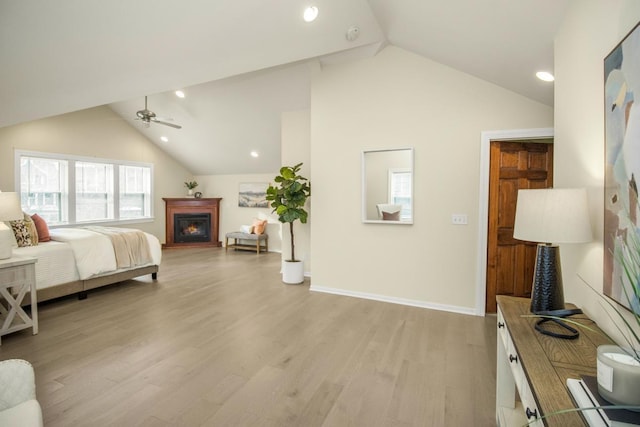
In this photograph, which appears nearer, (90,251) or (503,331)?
(503,331)

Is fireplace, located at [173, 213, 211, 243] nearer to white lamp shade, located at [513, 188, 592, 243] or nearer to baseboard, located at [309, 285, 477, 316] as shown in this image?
baseboard, located at [309, 285, 477, 316]

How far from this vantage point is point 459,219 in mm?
3695

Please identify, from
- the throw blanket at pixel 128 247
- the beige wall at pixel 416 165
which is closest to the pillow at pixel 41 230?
the throw blanket at pixel 128 247

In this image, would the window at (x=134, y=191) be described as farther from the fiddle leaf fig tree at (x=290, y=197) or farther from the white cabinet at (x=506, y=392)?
the white cabinet at (x=506, y=392)

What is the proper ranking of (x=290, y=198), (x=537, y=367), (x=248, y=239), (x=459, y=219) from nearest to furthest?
(x=537, y=367) < (x=459, y=219) < (x=290, y=198) < (x=248, y=239)

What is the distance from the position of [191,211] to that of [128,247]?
4147 mm

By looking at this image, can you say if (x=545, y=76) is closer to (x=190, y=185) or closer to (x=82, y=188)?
(x=82, y=188)

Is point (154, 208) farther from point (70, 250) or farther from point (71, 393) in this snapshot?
point (71, 393)

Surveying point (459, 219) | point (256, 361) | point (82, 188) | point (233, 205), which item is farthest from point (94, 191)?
point (459, 219)

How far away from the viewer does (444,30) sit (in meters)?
2.90

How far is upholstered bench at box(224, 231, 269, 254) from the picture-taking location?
7.56 meters

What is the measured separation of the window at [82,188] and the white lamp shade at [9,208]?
3.77 metres

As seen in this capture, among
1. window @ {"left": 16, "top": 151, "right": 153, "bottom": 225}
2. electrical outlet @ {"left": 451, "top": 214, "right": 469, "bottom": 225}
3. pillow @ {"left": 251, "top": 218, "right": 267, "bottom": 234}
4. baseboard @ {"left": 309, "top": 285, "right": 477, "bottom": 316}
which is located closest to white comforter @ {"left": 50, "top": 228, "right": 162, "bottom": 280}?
window @ {"left": 16, "top": 151, "right": 153, "bottom": 225}

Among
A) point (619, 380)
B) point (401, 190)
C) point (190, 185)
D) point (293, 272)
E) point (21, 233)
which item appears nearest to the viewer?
point (619, 380)
